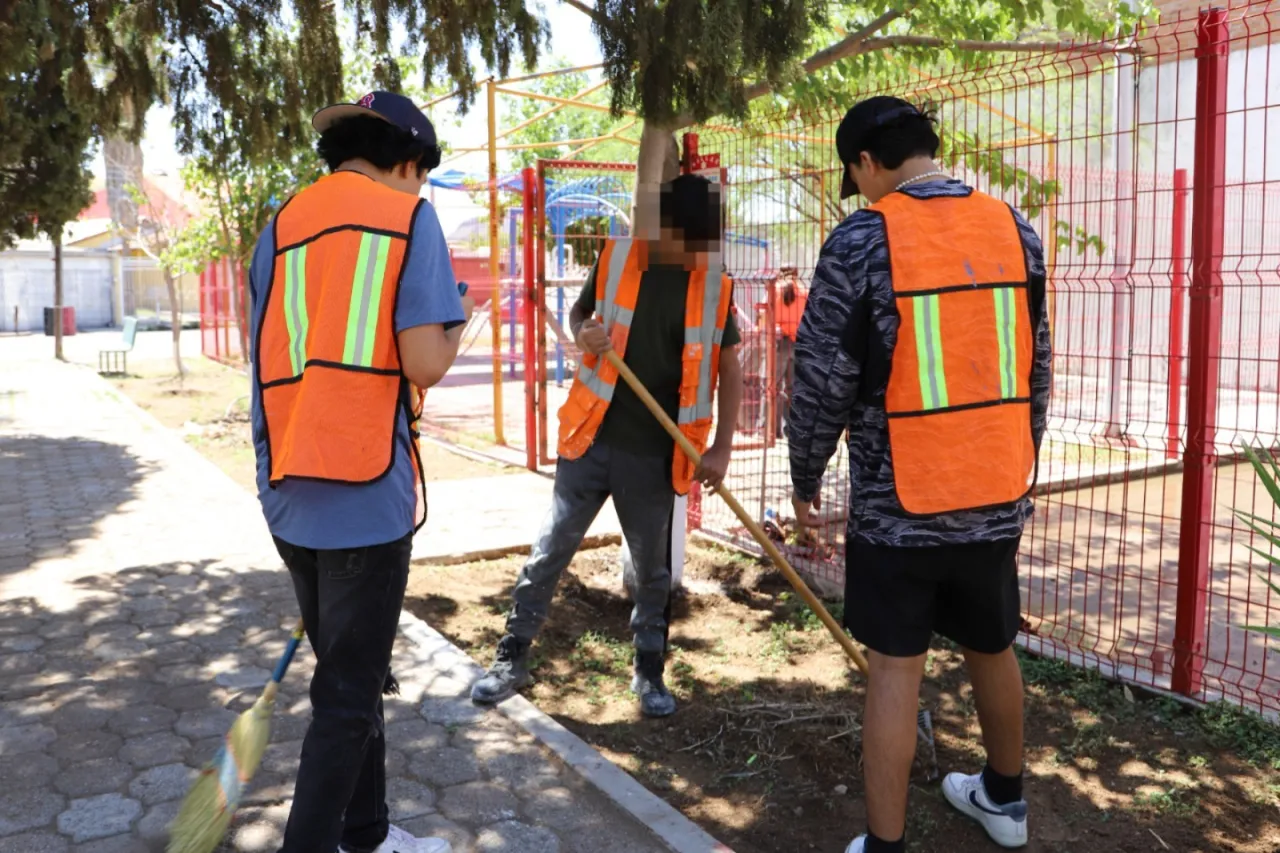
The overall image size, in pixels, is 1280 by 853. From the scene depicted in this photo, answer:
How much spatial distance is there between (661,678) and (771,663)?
0.65 metres

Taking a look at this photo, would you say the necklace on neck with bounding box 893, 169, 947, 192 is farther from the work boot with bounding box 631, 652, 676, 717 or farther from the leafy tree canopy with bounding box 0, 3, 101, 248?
the leafy tree canopy with bounding box 0, 3, 101, 248

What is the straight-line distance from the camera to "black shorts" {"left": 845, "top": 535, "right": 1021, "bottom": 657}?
2.83 m

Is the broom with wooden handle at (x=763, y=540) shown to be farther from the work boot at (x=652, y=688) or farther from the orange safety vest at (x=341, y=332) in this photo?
the orange safety vest at (x=341, y=332)

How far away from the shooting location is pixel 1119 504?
27.5ft

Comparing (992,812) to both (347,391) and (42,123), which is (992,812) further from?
(42,123)

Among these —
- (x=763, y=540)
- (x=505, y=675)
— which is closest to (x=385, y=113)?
(x=763, y=540)

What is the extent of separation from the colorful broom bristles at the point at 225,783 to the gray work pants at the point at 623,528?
134cm

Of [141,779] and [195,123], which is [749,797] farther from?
[195,123]

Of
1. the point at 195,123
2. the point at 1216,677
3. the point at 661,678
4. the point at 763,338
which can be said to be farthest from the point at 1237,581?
the point at 195,123

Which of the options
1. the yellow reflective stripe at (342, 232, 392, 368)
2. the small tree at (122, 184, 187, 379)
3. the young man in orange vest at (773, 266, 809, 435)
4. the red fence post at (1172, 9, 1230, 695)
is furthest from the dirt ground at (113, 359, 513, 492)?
the yellow reflective stripe at (342, 232, 392, 368)

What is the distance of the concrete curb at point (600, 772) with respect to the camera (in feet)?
10.7

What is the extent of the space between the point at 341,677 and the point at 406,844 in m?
0.66

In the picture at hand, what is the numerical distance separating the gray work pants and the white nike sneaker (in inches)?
53.1

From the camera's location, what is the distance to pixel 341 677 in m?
2.62
